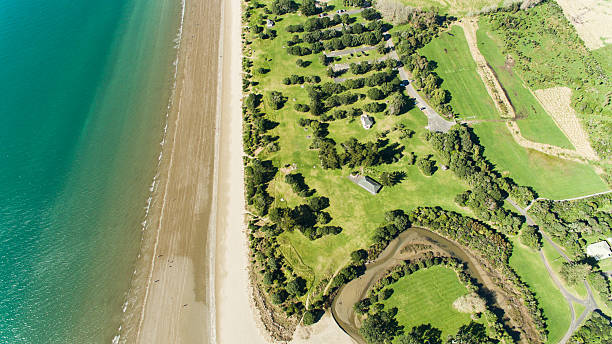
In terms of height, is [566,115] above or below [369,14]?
below

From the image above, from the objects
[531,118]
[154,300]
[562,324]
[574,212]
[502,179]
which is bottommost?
[562,324]

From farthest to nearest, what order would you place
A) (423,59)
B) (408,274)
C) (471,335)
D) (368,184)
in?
(423,59)
(368,184)
(408,274)
(471,335)

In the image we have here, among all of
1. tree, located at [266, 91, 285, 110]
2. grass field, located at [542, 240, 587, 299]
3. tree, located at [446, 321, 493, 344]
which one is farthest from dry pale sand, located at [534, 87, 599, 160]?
tree, located at [266, 91, 285, 110]

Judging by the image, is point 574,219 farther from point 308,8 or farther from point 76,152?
point 76,152

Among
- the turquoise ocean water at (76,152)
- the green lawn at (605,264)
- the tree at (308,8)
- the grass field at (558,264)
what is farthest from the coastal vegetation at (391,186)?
the turquoise ocean water at (76,152)

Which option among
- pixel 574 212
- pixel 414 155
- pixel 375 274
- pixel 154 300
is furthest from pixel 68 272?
pixel 574 212

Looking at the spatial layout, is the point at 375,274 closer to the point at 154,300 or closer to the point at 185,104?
the point at 154,300

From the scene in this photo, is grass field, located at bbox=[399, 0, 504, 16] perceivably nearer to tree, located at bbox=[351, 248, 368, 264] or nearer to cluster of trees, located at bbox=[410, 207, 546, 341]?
cluster of trees, located at bbox=[410, 207, 546, 341]

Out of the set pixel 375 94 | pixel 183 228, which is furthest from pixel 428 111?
pixel 183 228
